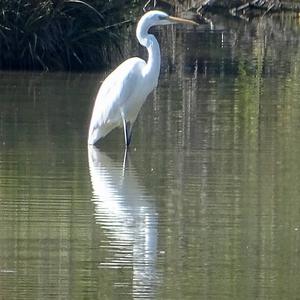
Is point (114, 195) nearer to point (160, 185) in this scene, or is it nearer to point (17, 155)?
point (160, 185)

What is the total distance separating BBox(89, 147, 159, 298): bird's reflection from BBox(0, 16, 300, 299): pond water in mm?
13

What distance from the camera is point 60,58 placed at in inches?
926

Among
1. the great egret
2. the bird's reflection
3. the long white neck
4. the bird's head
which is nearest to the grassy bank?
the bird's head

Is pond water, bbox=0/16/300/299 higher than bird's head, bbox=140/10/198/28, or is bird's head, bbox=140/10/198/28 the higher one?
bird's head, bbox=140/10/198/28

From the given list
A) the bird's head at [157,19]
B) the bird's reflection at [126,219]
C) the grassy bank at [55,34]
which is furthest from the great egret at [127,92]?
the grassy bank at [55,34]

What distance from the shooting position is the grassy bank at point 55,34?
22.7m

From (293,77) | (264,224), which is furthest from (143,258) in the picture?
(293,77)

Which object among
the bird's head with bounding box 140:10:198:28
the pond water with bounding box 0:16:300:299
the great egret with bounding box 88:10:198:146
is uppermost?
the bird's head with bounding box 140:10:198:28

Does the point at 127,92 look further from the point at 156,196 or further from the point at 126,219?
the point at 126,219

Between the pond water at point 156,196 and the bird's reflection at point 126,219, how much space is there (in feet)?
0.04

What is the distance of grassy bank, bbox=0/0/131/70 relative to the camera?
2270 cm

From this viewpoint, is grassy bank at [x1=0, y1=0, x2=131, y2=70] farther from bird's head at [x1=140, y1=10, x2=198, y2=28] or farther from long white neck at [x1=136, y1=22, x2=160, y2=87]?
long white neck at [x1=136, y1=22, x2=160, y2=87]

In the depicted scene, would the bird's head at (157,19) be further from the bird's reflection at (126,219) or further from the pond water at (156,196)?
the bird's reflection at (126,219)

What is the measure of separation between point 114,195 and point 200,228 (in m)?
1.54
